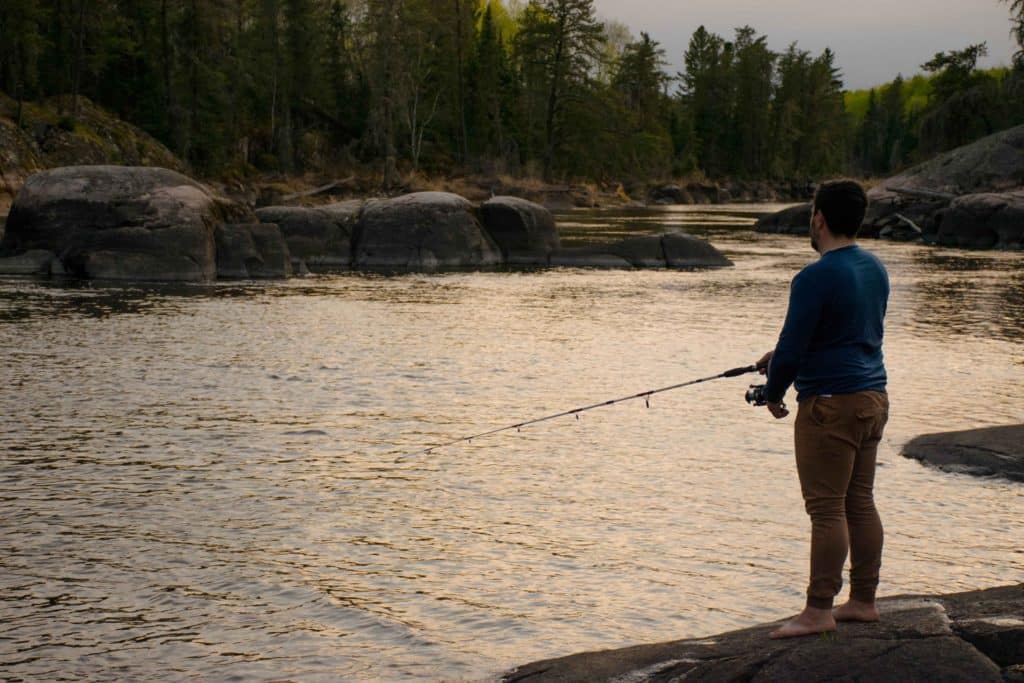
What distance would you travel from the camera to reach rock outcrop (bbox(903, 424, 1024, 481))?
7375mm

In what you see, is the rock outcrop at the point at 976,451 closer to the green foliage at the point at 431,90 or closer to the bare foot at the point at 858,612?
the bare foot at the point at 858,612

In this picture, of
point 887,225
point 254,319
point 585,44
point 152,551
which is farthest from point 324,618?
point 585,44

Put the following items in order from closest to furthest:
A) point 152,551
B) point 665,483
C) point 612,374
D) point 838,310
Result: point 838,310
point 152,551
point 665,483
point 612,374

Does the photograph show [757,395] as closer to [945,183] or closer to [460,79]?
[945,183]

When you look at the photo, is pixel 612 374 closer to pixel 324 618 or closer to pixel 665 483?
pixel 665 483

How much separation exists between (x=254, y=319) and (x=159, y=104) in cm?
4563

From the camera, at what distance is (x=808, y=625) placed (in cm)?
404

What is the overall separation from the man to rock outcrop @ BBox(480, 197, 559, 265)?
841 inches

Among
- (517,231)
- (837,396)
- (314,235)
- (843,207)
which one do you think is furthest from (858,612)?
(517,231)

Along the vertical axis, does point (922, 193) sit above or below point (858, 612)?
above

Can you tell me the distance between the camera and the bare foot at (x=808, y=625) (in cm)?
400

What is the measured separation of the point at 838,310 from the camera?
418 centimetres

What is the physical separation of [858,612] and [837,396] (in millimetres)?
800

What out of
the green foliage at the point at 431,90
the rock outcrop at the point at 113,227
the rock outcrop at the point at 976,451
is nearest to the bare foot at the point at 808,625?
the rock outcrop at the point at 976,451
